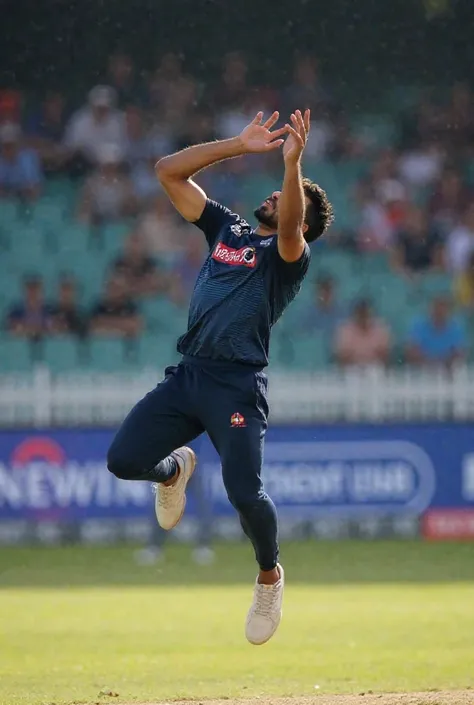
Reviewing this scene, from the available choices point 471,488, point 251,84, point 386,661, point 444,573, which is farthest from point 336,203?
point 386,661

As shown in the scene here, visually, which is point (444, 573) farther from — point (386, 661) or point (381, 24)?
point (381, 24)

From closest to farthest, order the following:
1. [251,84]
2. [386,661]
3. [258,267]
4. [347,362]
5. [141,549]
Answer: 1. [258,267]
2. [386,661]
3. [141,549]
4. [347,362]
5. [251,84]

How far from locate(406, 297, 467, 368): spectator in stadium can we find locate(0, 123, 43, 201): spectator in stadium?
584 centimetres

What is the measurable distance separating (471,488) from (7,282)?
23.3 feet

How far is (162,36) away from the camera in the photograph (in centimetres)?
2081

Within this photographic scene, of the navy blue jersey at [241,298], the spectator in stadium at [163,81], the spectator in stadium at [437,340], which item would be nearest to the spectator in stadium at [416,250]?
the spectator in stadium at [437,340]

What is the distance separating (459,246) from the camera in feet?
62.3

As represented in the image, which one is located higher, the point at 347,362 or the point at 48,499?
the point at 347,362

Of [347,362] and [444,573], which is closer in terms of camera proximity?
[444,573]

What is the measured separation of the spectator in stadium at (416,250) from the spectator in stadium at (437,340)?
1.63 m

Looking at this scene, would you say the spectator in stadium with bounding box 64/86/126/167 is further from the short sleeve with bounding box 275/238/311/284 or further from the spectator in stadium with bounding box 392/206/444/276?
the short sleeve with bounding box 275/238/311/284

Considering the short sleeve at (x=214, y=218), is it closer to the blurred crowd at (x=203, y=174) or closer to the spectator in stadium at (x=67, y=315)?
the blurred crowd at (x=203, y=174)

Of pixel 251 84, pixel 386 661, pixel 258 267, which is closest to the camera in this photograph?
pixel 258 267

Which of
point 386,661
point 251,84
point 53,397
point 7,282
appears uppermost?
point 251,84
